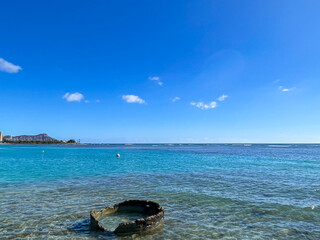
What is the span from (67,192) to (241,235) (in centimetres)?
1305

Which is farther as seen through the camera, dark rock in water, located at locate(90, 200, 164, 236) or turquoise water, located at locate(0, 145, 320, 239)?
turquoise water, located at locate(0, 145, 320, 239)

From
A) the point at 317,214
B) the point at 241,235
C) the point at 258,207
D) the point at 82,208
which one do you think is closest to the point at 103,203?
the point at 82,208

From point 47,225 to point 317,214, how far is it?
14.0 meters

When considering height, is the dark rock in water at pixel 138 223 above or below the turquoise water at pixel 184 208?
above

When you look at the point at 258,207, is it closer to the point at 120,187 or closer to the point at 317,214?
the point at 317,214

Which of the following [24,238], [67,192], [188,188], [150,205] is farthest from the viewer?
[188,188]

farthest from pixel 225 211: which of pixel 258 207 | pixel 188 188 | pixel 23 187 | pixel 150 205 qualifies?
pixel 23 187

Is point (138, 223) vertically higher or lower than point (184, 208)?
higher

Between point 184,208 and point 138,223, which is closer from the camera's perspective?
point 138,223

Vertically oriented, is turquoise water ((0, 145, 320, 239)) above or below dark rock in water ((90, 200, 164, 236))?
below

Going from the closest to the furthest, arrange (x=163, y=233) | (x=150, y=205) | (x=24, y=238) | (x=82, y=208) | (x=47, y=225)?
(x=24, y=238) → (x=163, y=233) → (x=47, y=225) → (x=150, y=205) → (x=82, y=208)

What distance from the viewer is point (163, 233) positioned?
30.3 feet

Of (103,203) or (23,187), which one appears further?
(23,187)

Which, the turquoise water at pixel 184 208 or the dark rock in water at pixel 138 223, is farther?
the turquoise water at pixel 184 208
